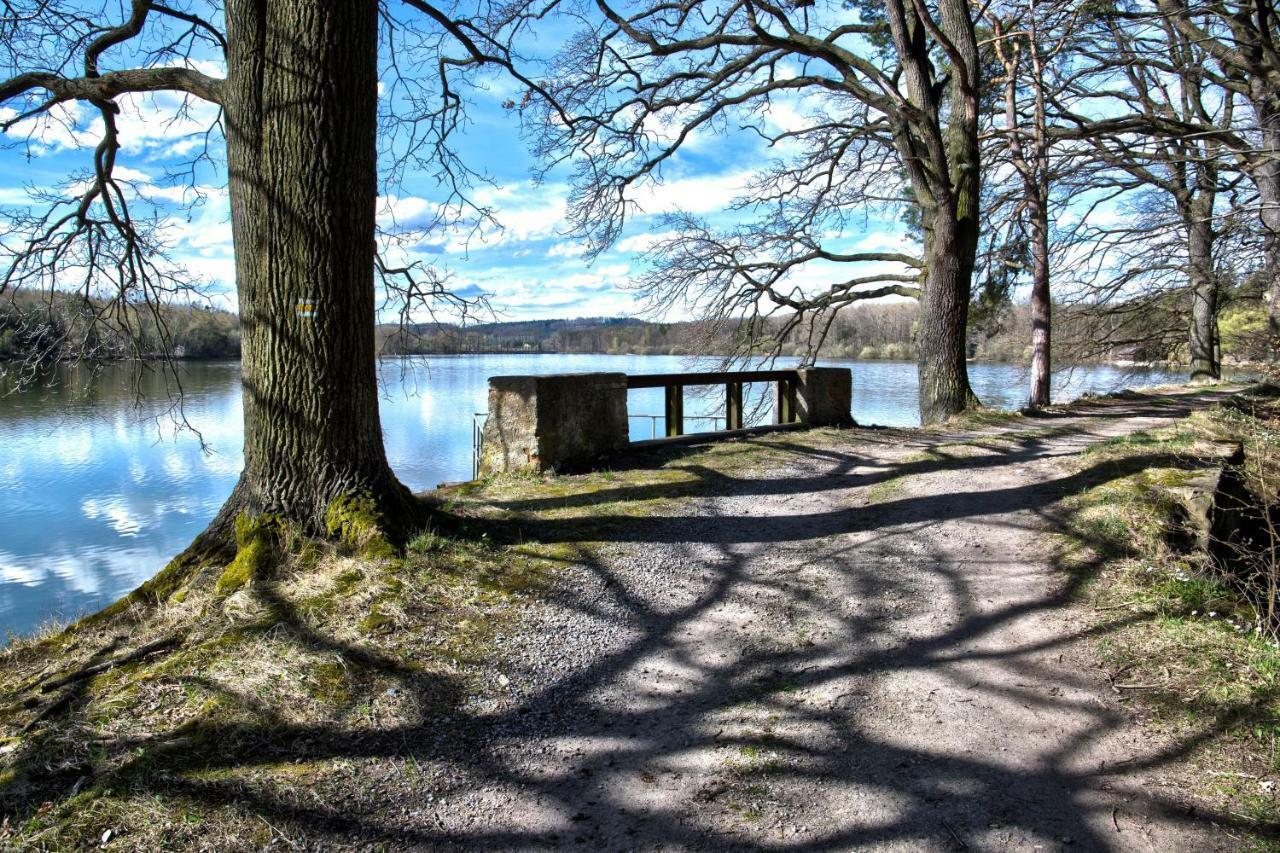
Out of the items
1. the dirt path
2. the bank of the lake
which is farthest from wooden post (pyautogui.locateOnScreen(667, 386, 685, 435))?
the bank of the lake

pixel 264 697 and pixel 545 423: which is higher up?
pixel 545 423

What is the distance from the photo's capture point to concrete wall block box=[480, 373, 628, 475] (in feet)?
23.0

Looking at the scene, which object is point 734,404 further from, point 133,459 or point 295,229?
point 133,459

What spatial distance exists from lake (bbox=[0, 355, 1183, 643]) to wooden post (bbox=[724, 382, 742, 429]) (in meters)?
1.38

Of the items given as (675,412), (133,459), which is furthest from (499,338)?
(133,459)

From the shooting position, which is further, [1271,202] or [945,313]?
[945,313]

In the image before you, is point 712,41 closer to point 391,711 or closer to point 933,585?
point 933,585

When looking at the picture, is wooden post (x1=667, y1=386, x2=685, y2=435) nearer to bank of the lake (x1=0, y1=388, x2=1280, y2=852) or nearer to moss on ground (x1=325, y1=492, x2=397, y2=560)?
bank of the lake (x1=0, y1=388, x2=1280, y2=852)

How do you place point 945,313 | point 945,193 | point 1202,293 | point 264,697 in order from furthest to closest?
point 1202,293 < point 945,313 < point 945,193 < point 264,697

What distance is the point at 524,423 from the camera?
277 inches

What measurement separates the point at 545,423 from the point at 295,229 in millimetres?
3167

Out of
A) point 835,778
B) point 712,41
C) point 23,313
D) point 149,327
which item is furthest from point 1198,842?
point 712,41

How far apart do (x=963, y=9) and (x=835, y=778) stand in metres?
13.0

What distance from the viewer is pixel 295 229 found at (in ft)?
14.1
